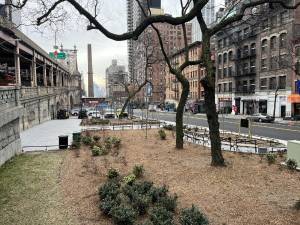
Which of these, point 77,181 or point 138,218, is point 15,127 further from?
point 138,218

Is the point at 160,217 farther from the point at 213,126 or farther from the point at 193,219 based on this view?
the point at 213,126

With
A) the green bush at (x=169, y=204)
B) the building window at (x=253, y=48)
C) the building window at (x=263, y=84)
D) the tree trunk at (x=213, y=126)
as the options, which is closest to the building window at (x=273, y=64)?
the building window at (x=263, y=84)

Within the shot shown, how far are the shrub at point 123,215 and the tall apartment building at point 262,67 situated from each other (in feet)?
108

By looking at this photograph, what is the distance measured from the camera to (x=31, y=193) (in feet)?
33.0

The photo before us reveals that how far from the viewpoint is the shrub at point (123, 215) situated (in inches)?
286

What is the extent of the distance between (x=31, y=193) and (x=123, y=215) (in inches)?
170

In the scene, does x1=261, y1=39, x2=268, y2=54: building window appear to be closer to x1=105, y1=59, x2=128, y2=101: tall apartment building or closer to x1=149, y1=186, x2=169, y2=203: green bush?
x1=105, y1=59, x2=128, y2=101: tall apartment building

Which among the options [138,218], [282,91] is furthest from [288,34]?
[138,218]

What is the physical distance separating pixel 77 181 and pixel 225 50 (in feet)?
202

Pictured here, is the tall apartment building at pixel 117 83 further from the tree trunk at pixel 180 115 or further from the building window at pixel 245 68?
the tree trunk at pixel 180 115

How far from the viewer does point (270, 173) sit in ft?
39.5

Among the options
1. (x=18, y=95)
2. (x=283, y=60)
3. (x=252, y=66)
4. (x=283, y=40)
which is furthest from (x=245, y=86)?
(x=18, y=95)

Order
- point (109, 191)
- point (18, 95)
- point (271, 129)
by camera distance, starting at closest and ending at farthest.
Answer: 1. point (109, 191)
2. point (18, 95)
3. point (271, 129)

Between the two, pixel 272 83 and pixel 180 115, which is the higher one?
pixel 272 83
